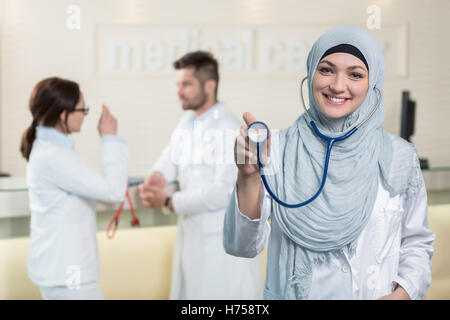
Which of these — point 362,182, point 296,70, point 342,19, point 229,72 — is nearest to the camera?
point 362,182

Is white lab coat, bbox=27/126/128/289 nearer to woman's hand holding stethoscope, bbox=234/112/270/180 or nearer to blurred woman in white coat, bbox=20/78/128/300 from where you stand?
blurred woman in white coat, bbox=20/78/128/300

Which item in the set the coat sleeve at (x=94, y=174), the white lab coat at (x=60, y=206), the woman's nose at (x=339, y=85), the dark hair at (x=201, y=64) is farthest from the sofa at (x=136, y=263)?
the woman's nose at (x=339, y=85)

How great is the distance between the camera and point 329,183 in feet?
2.25

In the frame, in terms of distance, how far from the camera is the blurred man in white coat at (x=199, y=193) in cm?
135

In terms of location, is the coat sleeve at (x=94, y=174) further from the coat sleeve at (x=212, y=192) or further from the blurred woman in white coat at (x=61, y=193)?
the coat sleeve at (x=212, y=192)

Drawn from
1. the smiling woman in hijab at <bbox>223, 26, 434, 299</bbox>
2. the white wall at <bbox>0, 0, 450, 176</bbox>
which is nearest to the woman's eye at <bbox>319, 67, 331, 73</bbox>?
the smiling woman in hijab at <bbox>223, 26, 434, 299</bbox>

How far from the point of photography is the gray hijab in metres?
0.68

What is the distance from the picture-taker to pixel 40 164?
3.64 feet

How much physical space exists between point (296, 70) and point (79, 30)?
0.55 m

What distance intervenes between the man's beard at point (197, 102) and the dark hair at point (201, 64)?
5 centimetres

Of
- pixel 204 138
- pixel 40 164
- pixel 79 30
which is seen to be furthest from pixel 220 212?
pixel 79 30

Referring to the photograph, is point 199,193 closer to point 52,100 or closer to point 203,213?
point 203,213

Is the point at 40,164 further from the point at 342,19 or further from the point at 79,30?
the point at 342,19

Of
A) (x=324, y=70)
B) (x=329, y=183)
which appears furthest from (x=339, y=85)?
(x=329, y=183)
